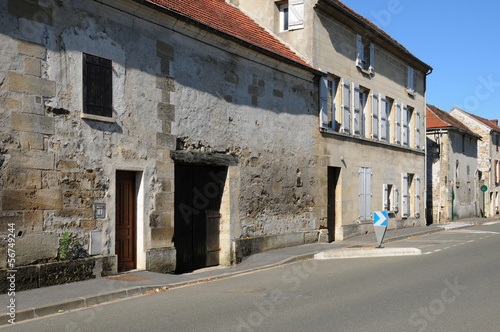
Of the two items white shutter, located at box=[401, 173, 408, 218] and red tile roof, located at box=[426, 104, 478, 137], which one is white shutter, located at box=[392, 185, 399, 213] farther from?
red tile roof, located at box=[426, 104, 478, 137]

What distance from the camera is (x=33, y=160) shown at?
27.6ft

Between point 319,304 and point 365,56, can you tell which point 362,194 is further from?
point 319,304

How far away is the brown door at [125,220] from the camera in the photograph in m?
10.2

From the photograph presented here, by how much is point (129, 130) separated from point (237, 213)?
391 cm

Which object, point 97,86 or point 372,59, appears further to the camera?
point 372,59

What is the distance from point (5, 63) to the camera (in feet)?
26.3

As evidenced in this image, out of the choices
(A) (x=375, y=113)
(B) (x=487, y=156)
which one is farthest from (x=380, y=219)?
(B) (x=487, y=156)

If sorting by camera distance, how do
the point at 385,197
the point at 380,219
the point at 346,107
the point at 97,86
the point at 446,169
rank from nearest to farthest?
the point at 97,86
the point at 380,219
the point at 346,107
the point at 385,197
the point at 446,169

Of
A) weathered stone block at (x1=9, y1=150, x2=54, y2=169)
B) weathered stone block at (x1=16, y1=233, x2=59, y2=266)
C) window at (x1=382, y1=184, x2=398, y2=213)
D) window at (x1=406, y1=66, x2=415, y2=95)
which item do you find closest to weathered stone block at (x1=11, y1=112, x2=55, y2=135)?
weathered stone block at (x1=9, y1=150, x2=54, y2=169)

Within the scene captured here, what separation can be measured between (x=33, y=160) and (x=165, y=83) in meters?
3.40

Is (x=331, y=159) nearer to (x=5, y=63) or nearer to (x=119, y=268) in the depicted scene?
(x=119, y=268)

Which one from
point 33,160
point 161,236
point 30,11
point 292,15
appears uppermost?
point 292,15

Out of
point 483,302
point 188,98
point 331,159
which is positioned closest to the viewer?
point 483,302

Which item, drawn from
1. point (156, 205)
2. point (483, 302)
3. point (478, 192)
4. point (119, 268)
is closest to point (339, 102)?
point (156, 205)
